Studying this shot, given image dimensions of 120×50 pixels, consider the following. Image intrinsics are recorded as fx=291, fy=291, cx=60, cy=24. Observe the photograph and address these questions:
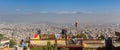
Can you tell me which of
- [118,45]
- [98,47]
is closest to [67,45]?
[98,47]

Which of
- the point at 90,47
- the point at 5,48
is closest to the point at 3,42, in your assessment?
the point at 5,48

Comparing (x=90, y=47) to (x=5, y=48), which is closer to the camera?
(x=90, y=47)

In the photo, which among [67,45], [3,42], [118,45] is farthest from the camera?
[3,42]

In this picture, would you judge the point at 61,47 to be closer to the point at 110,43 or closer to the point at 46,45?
the point at 46,45

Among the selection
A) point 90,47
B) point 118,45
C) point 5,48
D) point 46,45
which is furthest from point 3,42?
point 118,45

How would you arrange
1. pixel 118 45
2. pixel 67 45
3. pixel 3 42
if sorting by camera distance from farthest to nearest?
1. pixel 3 42
2. pixel 67 45
3. pixel 118 45

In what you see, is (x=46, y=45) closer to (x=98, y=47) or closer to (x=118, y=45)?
(x=98, y=47)

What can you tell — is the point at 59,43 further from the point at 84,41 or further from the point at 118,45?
the point at 118,45

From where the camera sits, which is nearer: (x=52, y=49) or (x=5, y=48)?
(x=52, y=49)
